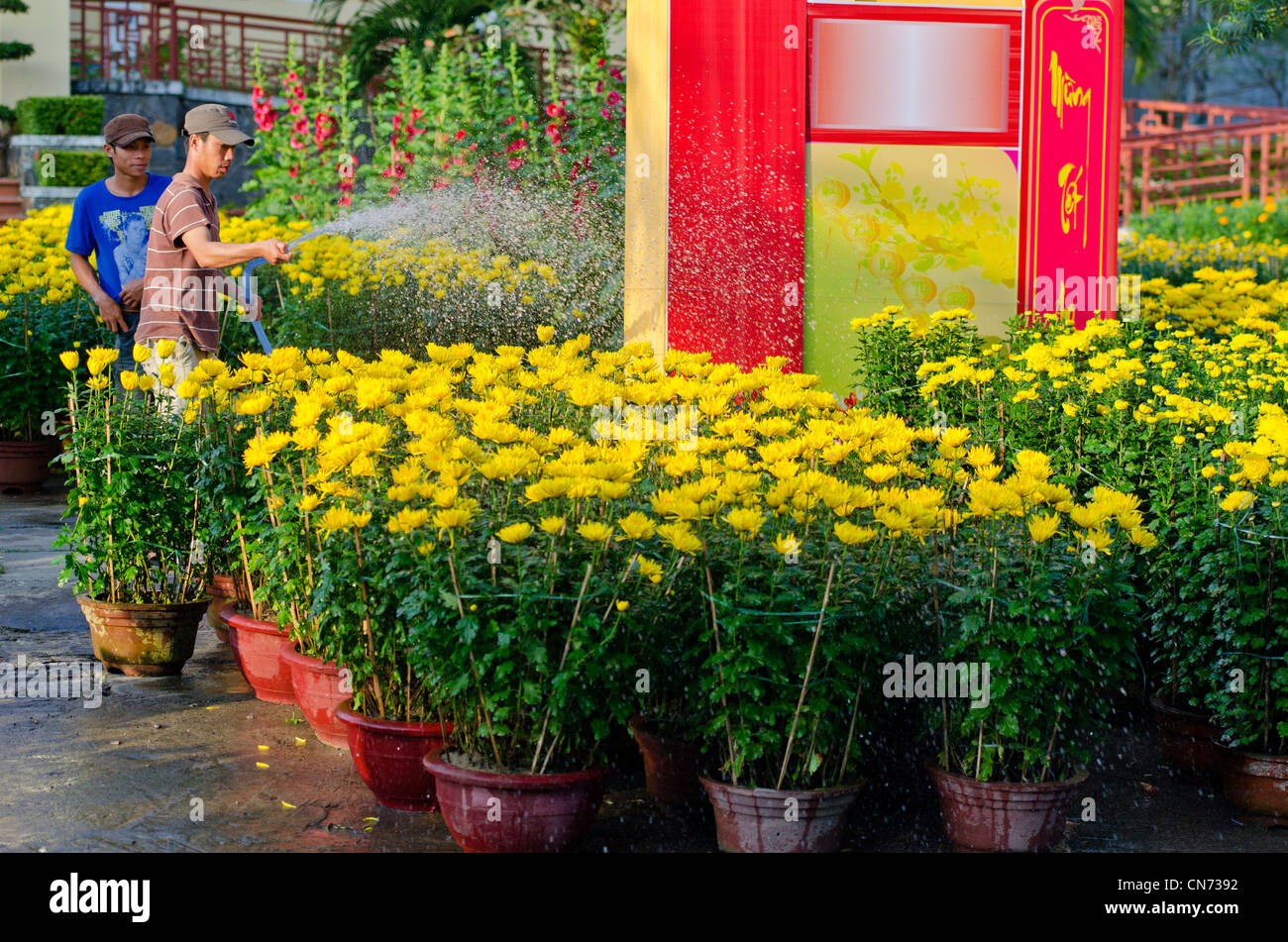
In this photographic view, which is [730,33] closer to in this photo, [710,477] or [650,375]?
[650,375]

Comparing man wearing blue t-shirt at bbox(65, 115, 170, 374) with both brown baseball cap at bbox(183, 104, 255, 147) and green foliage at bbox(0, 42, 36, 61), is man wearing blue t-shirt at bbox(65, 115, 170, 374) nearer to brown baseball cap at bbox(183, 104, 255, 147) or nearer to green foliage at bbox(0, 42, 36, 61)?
brown baseball cap at bbox(183, 104, 255, 147)

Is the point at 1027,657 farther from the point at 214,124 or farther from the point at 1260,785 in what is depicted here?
the point at 214,124

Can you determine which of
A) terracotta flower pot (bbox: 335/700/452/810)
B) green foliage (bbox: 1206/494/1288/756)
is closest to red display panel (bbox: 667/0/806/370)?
green foliage (bbox: 1206/494/1288/756)

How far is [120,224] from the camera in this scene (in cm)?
648

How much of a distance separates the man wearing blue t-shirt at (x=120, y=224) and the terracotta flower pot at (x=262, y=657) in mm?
2313

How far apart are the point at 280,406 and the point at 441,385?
832mm

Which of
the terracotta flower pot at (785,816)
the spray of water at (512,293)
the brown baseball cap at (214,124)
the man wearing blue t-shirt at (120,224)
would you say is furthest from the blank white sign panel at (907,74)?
the terracotta flower pot at (785,816)

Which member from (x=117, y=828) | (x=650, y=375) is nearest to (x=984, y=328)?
(x=650, y=375)

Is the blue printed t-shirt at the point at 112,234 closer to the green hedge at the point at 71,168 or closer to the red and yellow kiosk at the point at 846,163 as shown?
the red and yellow kiosk at the point at 846,163

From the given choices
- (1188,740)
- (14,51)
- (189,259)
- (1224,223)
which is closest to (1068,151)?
(1188,740)

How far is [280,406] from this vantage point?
4.48 metres

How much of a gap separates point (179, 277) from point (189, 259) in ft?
0.36

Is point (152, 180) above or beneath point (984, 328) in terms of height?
above

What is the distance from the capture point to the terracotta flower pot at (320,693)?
13.2ft
